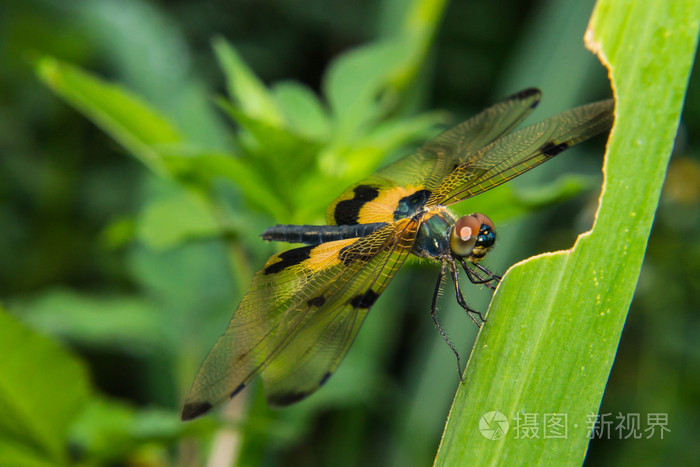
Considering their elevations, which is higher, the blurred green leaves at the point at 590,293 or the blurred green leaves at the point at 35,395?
the blurred green leaves at the point at 590,293

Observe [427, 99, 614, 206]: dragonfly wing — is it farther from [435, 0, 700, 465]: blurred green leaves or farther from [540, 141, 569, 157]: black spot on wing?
[435, 0, 700, 465]: blurred green leaves

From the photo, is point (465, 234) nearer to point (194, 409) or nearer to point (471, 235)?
point (471, 235)

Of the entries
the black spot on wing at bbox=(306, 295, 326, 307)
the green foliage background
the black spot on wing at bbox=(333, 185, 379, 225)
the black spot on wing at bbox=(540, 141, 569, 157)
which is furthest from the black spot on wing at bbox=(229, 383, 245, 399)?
the black spot on wing at bbox=(540, 141, 569, 157)

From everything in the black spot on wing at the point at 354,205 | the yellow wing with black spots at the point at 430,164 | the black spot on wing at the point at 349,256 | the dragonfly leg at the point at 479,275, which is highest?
the yellow wing with black spots at the point at 430,164

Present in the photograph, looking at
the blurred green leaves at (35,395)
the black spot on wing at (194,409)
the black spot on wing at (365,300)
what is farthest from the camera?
the black spot on wing at (365,300)

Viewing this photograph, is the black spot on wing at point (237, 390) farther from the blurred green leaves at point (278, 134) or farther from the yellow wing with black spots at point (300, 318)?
the blurred green leaves at point (278, 134)

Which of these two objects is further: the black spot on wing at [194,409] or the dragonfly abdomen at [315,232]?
the dragonfly abdomen at [315,232]

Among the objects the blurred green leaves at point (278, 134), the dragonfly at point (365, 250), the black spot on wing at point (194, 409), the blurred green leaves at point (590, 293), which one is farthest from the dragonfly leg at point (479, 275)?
the black spot on wing at point (194, 409)
